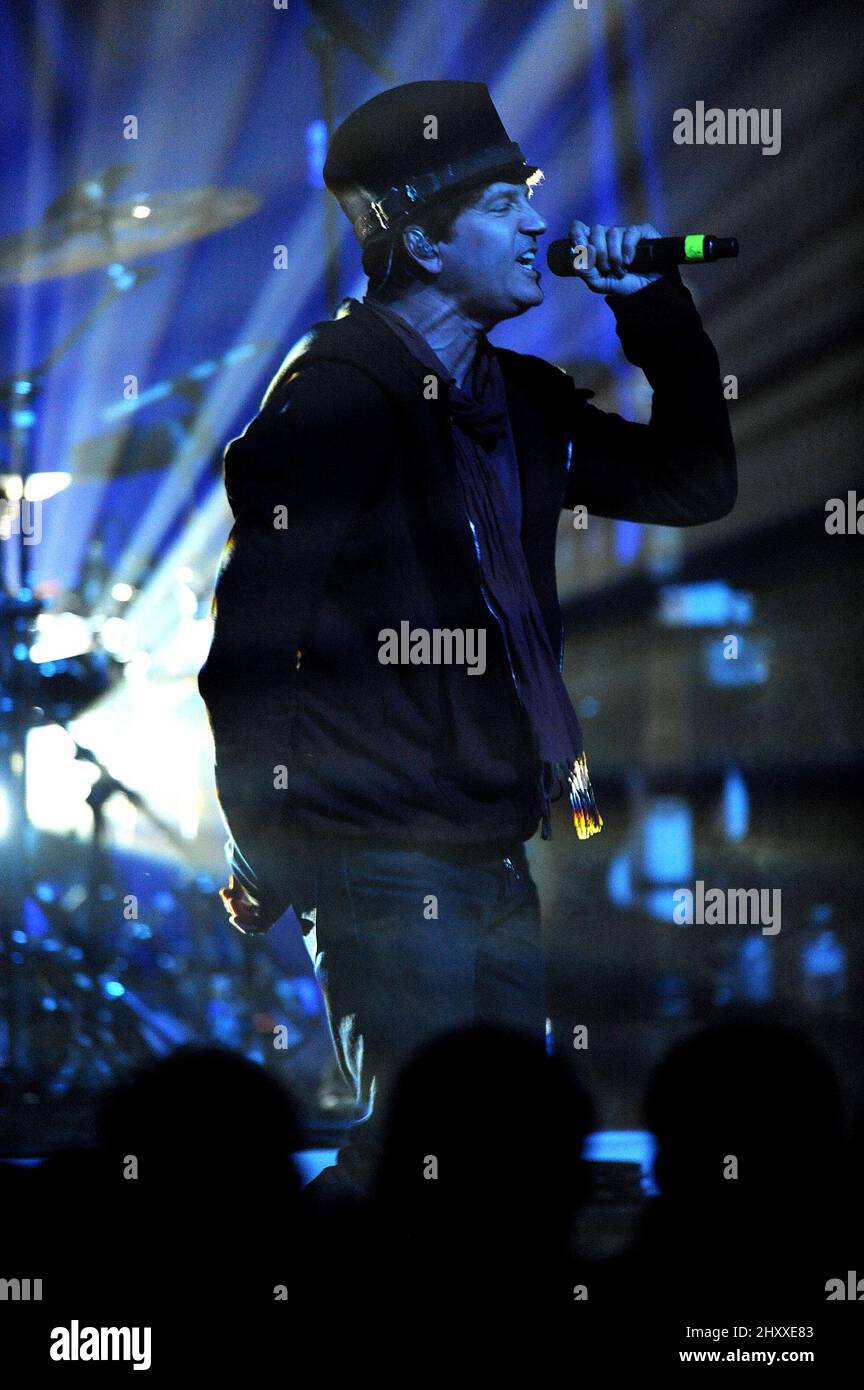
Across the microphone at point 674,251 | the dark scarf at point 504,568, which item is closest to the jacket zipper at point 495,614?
the dark scarf at point 504,568

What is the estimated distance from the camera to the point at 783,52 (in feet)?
7.78

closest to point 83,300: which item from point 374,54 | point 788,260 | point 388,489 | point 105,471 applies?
point 105,471

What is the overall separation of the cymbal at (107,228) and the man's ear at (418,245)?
501 mm

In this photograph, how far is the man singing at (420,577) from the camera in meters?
1.84

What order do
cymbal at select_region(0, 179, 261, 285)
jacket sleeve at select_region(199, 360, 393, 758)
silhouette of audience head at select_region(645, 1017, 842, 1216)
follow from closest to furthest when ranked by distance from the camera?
1. jacket sleeve at select_region(199, 360, 393, 758)
2. silhouette of audience head at select_region(645, 1017, 842, 1216)
3. cymbal at select_region(0, 179, 261, 285)

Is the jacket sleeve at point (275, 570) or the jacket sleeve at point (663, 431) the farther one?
the jacket sleeve at point (663, 431)

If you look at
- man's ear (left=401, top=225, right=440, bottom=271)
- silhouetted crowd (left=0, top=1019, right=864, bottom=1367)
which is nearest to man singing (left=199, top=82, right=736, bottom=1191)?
man's ear (left=401, top=225, right=440, bottom=271)

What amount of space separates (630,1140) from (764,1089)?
234 millimetres

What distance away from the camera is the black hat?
1.96 meters

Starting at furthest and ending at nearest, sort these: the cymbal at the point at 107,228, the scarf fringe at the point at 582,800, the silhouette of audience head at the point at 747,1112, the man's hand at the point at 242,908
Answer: the cymbal at the point at 107,228
the silhouette of audience head at the point at 747,1112
the scarf fringe at the point at 582,800
the man's hand at the point at 242,908

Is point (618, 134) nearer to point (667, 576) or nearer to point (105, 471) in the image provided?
point (667, 576)

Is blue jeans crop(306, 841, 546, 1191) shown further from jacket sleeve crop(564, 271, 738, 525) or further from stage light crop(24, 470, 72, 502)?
stage light crop(24, 470, 72, 502)

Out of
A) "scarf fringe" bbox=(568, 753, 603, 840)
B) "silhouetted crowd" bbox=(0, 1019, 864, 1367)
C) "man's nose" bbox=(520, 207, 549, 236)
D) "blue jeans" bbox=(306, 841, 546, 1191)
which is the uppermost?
"man's nose" bbox=(520, 207, 549, 236)

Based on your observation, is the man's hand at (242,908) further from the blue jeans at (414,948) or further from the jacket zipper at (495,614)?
the jacket zipper at (495,614)
